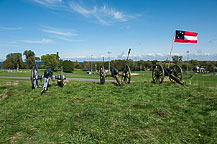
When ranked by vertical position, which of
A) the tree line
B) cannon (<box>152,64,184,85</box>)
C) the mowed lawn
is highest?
the tree line

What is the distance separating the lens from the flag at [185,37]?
15.0 m

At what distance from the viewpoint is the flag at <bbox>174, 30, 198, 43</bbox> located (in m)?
15.0

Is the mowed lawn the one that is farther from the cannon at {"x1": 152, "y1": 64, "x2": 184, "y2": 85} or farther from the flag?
the flag

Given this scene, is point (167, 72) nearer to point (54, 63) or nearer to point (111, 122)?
point (111, 122)

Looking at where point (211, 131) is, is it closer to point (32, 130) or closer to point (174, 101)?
point (174, 101)

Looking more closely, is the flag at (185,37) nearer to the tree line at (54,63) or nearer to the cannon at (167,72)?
the cannon at (167,72)

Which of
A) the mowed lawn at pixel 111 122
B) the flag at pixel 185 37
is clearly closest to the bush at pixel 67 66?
the flag at pixel 185 37

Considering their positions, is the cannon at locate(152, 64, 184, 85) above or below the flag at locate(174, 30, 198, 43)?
below

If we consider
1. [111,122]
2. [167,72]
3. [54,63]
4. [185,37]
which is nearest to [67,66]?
[54,63]

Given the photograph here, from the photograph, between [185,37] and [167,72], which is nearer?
[167,72]

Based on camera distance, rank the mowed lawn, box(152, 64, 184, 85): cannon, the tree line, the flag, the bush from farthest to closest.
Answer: the bush
the tree line
the flag
box(152, 64, 184, 85): cannon
the mowed lawn

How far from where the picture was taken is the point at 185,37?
49.6 feet

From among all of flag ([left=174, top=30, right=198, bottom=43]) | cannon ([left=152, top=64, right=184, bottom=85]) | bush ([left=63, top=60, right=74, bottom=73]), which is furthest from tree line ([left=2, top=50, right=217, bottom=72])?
cannon ([left=152, top=64, right=184, bottom=85])

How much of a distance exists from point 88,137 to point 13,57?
101 m
